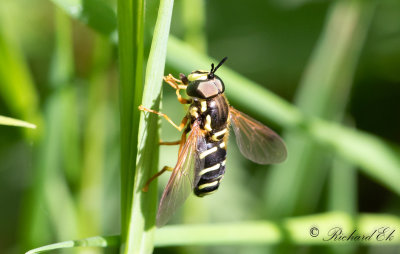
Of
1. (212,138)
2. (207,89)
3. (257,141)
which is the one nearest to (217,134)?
(212,138)

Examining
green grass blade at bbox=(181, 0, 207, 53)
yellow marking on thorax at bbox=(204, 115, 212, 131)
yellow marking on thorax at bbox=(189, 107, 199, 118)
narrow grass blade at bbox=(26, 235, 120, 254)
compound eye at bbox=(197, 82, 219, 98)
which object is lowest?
narrow grass blade at bbox=(26, 235, 120, 254)

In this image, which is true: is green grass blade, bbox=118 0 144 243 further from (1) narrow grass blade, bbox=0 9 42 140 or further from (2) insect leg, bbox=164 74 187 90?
(1) narrow grass blade, bbox=0 9 42 140

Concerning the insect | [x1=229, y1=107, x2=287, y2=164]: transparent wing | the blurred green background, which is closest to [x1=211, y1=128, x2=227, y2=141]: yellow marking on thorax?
the insect

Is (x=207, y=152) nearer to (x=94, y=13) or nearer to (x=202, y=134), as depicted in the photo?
(x=202, y=134)

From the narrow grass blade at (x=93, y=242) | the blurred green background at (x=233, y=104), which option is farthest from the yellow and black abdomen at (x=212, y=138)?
the narrow grass blade at (x=93, y=242)

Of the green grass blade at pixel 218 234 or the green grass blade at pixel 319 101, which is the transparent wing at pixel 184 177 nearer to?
the green grass blade at pixel 218 234
